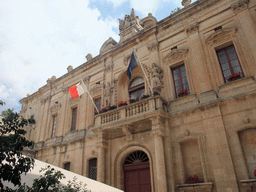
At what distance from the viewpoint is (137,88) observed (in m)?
13.1

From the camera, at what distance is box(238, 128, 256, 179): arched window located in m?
7.70

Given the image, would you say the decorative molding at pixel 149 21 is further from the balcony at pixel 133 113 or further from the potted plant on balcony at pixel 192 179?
the potted plant on balcony at pixel 192 179

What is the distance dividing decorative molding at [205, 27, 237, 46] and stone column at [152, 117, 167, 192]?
5.20 meters

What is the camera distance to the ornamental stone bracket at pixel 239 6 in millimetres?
9932

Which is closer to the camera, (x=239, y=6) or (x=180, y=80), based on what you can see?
(x=239, y=6)

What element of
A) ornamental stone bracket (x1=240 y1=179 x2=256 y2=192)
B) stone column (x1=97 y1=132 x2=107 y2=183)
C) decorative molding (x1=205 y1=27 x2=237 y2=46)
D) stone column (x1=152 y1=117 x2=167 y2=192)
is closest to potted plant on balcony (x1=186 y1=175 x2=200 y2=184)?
stone column (x1=152 y1=117 x2=167 y2=192)

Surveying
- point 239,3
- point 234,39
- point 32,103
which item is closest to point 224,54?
point 234,39

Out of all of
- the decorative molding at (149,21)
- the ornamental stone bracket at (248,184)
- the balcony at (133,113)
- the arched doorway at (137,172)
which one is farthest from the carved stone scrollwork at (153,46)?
the ornamental stone bracket at (248,184)

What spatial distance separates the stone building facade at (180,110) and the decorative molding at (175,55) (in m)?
0.06

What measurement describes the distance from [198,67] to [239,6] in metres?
3.73

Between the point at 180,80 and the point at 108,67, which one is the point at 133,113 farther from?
the point at 108,67

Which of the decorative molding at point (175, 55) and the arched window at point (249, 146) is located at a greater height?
the decorative molding at point (175, 55)

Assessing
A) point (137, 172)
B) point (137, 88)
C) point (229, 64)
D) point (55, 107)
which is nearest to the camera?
point (229, 64)

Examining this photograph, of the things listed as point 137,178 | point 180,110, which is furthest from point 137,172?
point 180,110
